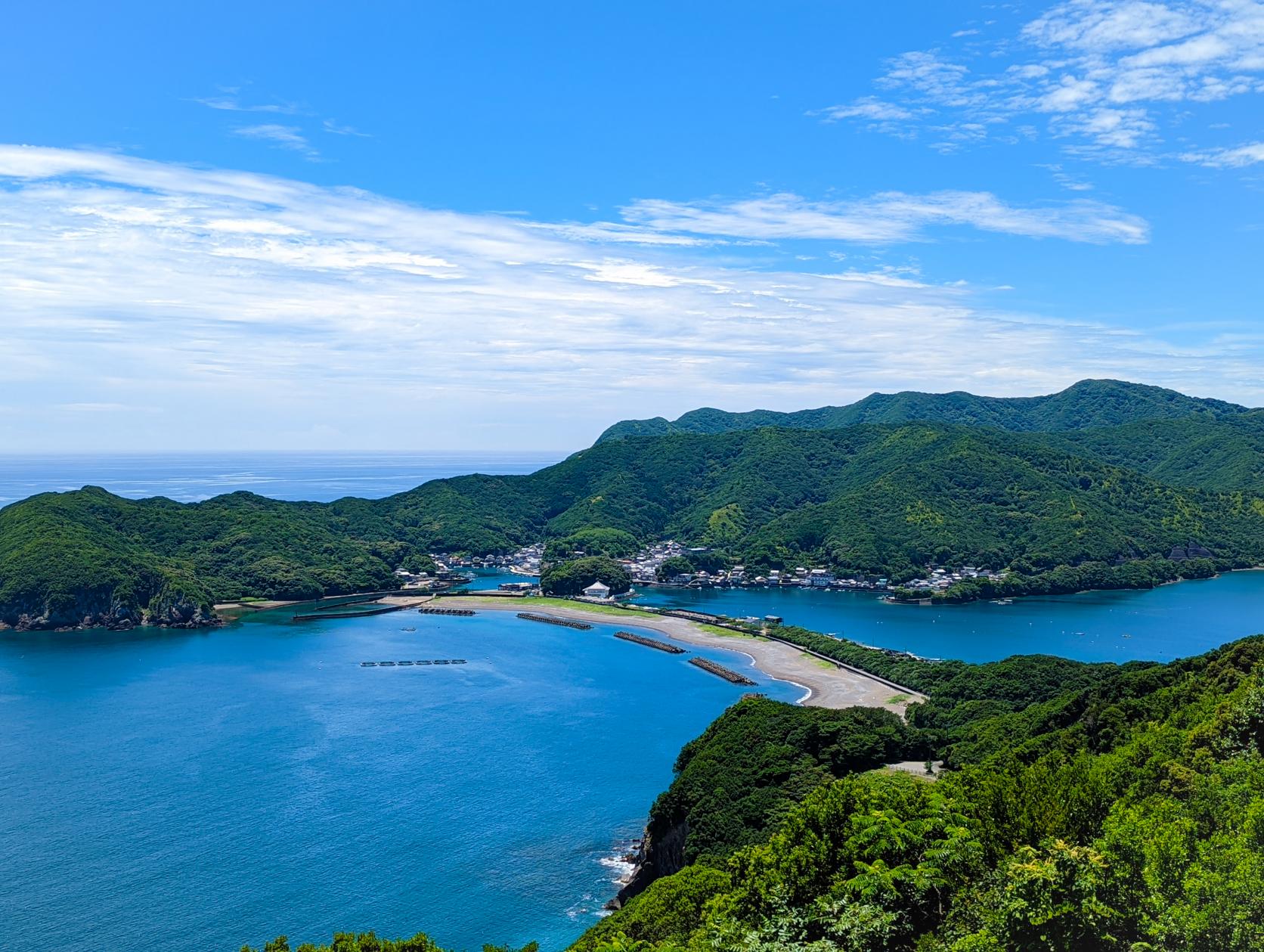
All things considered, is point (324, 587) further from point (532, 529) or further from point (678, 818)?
point (678, 818)

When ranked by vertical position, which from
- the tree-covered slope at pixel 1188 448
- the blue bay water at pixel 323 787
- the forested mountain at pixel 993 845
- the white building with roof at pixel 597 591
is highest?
the tree-covered slope at pixel 1188 448

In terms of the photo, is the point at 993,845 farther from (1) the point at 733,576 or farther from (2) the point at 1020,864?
(1) the point at 733,576

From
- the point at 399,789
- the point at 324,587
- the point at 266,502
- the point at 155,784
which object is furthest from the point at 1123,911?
the point at 266,502

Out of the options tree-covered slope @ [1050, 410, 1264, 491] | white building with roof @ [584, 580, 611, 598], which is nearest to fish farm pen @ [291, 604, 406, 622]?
white building with roof @ [584, 580, 611, 598]

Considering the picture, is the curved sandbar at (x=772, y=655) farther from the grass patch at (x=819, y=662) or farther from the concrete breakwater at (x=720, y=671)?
the concrete breakwater at (x=720, y=671)

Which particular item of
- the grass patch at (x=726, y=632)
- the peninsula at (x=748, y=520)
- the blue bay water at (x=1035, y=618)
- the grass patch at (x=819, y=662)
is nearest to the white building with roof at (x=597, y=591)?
the peninsula at (x=748, y=520)

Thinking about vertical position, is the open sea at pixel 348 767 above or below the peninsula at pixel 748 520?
below

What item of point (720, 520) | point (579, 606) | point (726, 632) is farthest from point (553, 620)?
point (720, 520)
